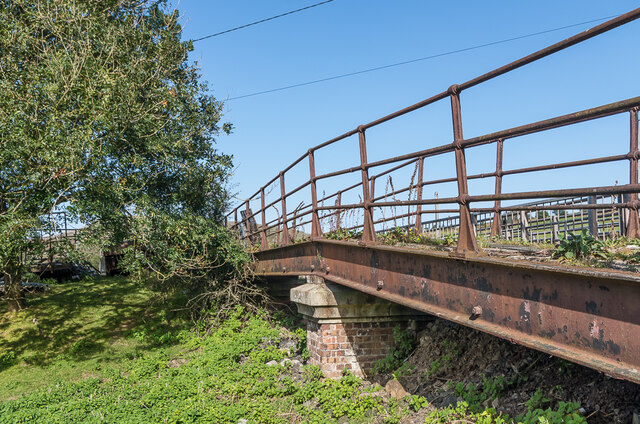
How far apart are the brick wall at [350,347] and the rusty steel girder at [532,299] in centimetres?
257

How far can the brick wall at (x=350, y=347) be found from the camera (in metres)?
8.84

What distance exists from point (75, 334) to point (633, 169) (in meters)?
12.0

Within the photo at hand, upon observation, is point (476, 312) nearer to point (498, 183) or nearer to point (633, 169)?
point (633, 169)

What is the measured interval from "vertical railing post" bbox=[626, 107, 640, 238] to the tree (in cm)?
855

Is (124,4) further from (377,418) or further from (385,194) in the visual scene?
(377,418)

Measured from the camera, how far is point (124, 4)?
47.0ft

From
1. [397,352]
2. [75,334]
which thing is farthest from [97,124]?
[397,352]

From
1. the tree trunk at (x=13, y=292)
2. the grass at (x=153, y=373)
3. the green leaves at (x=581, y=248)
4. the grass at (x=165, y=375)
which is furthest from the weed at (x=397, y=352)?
the tree trunk at (x=13, y=292)

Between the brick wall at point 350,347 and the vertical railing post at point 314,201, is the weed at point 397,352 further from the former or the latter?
the vertical railing post at point 314,201

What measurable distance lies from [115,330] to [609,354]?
1219 centimetres

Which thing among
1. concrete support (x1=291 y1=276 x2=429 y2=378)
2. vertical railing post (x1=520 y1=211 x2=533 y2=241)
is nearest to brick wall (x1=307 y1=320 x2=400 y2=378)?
concrete support (x1=291 y1=276 x2=429 y2=378)

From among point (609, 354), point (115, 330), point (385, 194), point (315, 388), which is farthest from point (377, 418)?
point (115, 330)

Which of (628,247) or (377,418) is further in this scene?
(377,418)

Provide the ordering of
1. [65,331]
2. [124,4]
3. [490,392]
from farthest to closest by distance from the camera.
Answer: [124,4]
[65,331]
[490,392]
